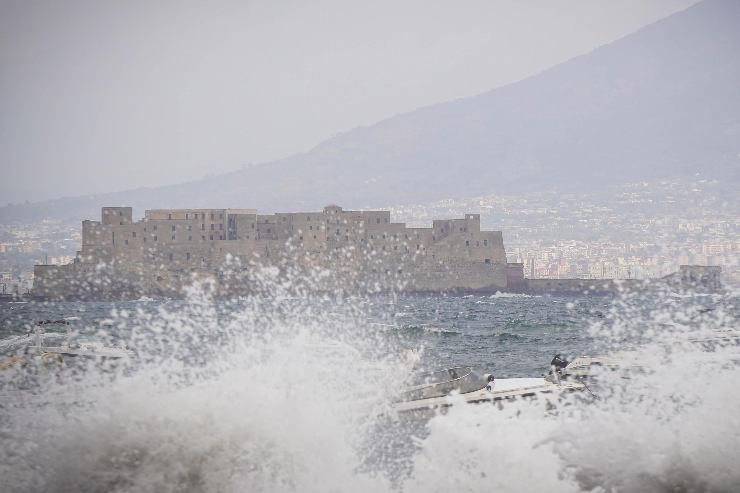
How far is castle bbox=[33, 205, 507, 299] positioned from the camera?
105 metres

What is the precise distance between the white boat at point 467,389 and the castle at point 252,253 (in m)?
78.7

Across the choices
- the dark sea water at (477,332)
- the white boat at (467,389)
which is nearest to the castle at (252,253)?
the dark sea water at (477,332)

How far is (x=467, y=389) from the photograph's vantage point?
24.9 m

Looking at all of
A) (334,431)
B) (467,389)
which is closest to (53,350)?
(467,389)

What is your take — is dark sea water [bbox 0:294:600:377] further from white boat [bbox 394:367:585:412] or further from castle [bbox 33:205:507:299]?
castle [bbox 33:205:507:299]

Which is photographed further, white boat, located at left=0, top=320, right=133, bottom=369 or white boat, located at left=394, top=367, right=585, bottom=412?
white boat, located at left=0, top=320, right=133, bottom=369

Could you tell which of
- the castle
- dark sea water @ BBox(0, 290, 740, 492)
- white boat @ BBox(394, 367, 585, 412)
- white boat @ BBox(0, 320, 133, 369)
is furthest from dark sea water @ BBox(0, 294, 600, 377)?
the castle

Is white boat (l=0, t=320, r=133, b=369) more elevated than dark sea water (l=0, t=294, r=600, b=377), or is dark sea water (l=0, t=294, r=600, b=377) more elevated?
white boat (l=0, t=320, r=133, b=369)

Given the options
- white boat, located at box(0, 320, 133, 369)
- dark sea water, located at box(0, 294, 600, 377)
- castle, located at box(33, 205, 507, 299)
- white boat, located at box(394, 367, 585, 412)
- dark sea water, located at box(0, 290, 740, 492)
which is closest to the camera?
dark sea water, located at box(0, 290, 740, 492)

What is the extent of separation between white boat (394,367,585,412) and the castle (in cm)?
7870

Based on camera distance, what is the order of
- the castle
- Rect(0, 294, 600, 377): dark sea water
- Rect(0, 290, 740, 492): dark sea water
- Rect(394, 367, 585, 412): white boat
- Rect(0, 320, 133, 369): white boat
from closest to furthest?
1. Rect(0, 290, 740, 492): dark sea water
2. Rect(394, 367, 585, 412): white boat
3. Rect(0, 320, 133, 369): white boat
4. Rect(0, 294, 600, 377): dark sea water
5. the castle

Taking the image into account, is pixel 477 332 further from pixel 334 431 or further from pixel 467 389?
pixel 334 431

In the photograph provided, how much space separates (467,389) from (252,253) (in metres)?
80.2

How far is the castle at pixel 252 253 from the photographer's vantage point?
10538 cm
